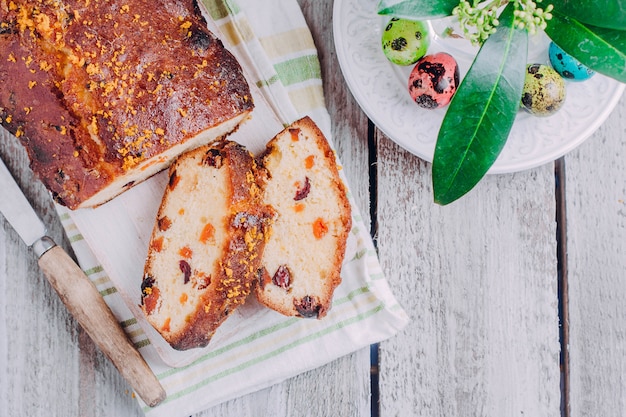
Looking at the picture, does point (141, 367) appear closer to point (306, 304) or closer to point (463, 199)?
point (306, 304)

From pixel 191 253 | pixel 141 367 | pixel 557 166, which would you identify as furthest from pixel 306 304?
pixel 557 166

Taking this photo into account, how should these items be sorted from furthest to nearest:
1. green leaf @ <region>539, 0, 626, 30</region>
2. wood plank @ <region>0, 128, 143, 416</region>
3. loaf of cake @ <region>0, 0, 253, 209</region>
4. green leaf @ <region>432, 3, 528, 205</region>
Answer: wood plank @ <region>0, 128, 143, 416</region>, loaf of cake @ <region>0, 0, 253, 209</region>, green leaf @ <region>432, 3, 528, 205</region>, green leaf @ <region>539, 0, 626, 30</region>

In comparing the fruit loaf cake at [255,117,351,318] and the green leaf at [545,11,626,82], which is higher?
the green leaf at [545,11,626,82]

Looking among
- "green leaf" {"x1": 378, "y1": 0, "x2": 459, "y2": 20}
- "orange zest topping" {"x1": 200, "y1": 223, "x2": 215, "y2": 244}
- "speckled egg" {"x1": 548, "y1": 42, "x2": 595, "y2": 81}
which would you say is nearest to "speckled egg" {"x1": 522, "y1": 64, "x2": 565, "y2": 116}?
"speckled egg" {"x1": 548, "y1": 42, "x2": 595, "y2": 81}

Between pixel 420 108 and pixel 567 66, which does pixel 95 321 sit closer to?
pixel 420 108

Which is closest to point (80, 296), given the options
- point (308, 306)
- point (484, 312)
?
point (308, 306)

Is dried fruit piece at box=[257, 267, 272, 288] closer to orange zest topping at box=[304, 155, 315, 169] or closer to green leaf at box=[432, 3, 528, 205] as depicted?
orange zest topping at box=[304, 155, 315, 169]

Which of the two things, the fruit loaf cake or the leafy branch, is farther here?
the fruit loaf cake
